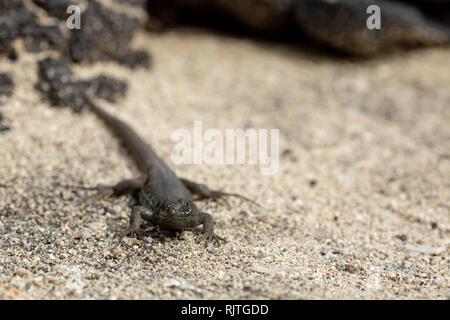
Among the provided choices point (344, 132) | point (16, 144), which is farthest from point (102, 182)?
point (344, 132)

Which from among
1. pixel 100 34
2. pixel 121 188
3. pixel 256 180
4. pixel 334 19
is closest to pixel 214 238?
pixel 121 188

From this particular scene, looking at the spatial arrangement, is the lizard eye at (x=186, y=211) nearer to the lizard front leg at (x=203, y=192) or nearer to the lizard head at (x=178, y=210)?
the lizard head at (x=178, y=210)

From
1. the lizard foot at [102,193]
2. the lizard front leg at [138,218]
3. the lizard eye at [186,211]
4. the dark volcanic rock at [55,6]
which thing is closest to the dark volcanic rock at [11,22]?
the dark volcanic rock at [55,6]

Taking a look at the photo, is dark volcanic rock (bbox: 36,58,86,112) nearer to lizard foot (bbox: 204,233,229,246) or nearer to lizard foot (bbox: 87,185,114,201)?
lizard foot (bbox: 87,185,114,201)

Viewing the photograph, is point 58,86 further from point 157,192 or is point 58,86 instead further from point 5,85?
point 157,192

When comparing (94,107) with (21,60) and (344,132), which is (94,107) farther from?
(344,132)

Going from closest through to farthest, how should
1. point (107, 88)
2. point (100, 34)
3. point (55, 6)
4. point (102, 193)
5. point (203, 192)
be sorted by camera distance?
point (102, 193) < point (203, 192) < point (55, 6) < point (107, 88) < point (100, 34)

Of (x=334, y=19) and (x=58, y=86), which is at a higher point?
(x=334, y=19)
